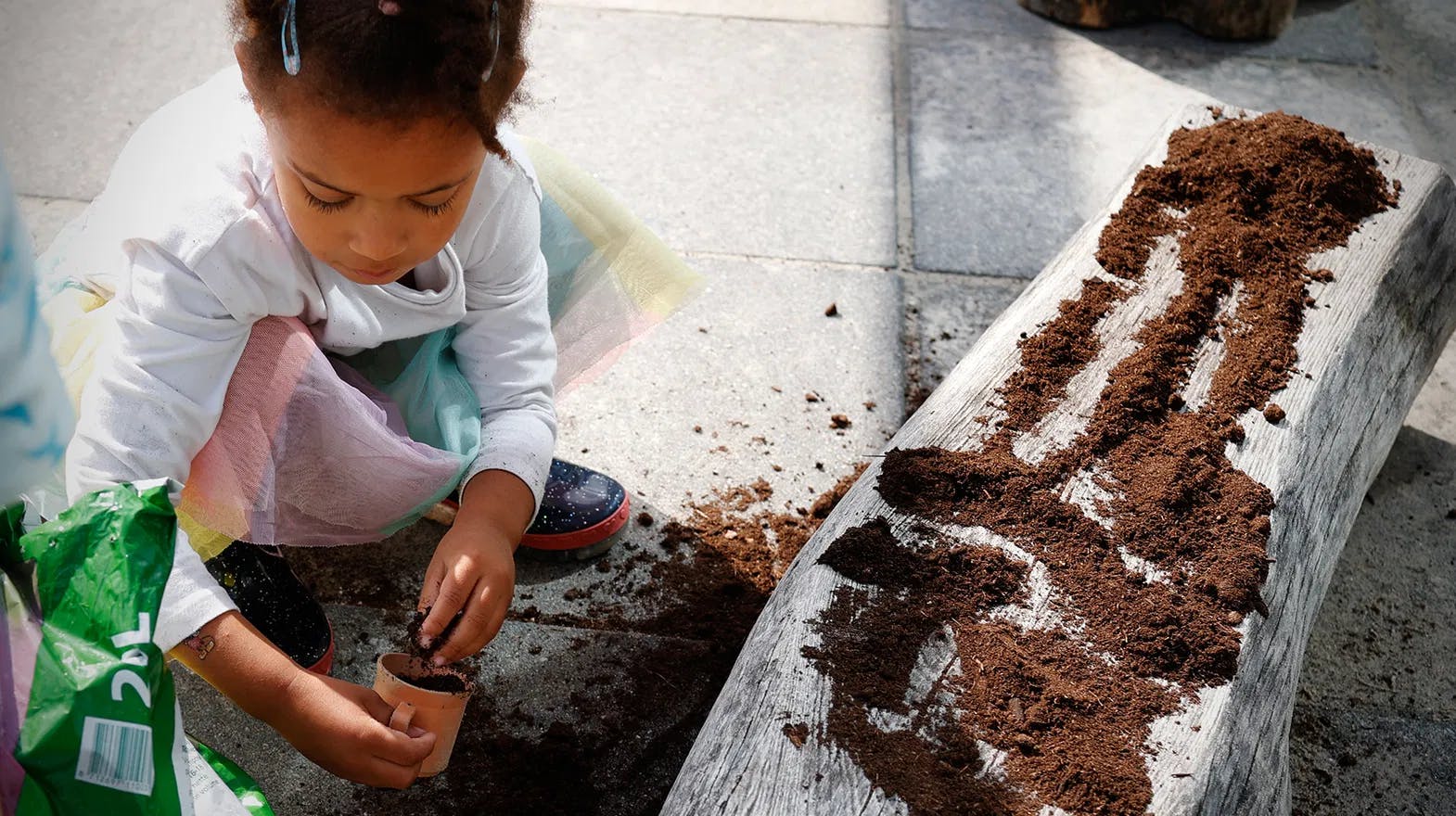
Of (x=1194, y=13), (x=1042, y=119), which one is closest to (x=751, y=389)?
(x=1042, y=119)

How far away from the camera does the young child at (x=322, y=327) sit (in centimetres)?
135

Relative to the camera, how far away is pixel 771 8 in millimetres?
4043

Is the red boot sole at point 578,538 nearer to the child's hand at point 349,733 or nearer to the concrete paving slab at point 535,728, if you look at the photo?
the concrete paving slab at point 535,728

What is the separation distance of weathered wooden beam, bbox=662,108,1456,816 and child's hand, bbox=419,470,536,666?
1.26ft

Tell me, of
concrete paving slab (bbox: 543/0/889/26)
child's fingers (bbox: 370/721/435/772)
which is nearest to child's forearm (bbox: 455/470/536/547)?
child's fingers (bbox: 370/721/435/772)

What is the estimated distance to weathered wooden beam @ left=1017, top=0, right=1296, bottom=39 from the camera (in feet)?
13.0

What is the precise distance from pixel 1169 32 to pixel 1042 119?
859 millimetres

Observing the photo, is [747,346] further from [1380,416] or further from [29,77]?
[29,77]

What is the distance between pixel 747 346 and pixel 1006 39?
1893 millimetres

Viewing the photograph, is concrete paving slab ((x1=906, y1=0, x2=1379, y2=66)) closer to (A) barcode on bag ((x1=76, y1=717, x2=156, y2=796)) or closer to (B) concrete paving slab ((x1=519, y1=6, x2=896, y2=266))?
(B) concrete paving slab ((x1=519, y1=6, x2=896, y2=266))

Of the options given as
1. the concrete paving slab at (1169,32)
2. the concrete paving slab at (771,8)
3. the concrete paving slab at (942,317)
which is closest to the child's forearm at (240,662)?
the concrete paving slab at (942,317)

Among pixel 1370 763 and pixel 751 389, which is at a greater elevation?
pixel 751 389

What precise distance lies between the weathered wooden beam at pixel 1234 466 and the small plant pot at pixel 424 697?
13.3 inches

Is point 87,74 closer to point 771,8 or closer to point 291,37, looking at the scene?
point 771,8
